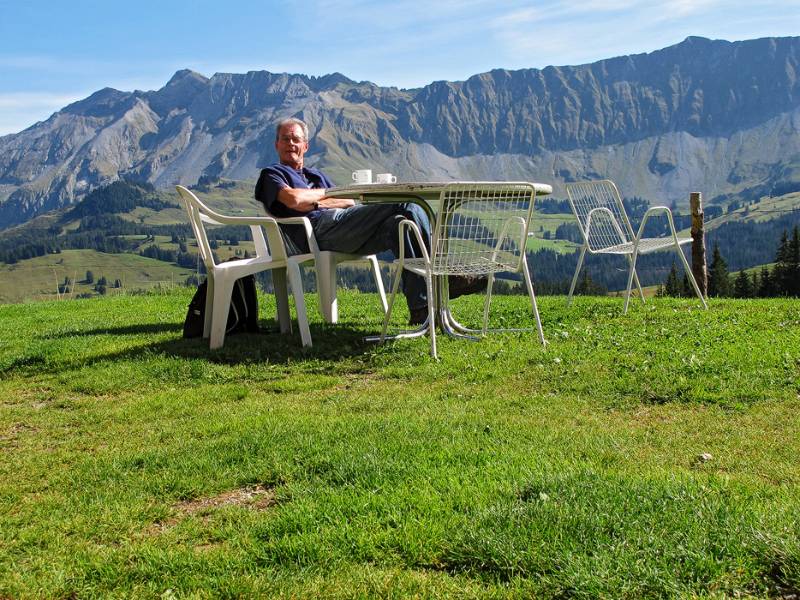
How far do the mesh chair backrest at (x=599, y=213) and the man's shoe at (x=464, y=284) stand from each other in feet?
8.35

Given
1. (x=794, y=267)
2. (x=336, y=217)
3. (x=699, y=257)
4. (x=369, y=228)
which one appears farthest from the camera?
(x=794, y=267)

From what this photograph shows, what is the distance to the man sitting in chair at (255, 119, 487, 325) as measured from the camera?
7.73 meters

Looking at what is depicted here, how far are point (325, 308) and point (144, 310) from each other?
4036 mm

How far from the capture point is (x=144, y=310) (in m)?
11.3

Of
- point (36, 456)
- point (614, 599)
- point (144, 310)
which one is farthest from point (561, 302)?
point (614, 599)

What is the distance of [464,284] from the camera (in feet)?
26.9

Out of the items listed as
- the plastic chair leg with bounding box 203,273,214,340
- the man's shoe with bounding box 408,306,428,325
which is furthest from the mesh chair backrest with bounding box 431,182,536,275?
the plastic chair leg with bounding box 203,273,214,340

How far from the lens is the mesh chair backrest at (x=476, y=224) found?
22.5 feet

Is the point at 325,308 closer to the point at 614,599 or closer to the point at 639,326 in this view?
the point at 639,326

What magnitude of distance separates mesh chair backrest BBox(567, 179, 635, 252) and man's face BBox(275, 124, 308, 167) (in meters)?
3.73

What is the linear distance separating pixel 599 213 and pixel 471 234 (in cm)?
403

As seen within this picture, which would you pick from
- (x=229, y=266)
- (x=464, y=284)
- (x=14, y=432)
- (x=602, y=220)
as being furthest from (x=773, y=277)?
(x=14, y=432)

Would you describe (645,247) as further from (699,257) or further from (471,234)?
(699,257)

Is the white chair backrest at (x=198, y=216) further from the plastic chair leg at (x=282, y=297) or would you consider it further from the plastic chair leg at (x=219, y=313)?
the plastic chair leg at (x=282, y=297)
